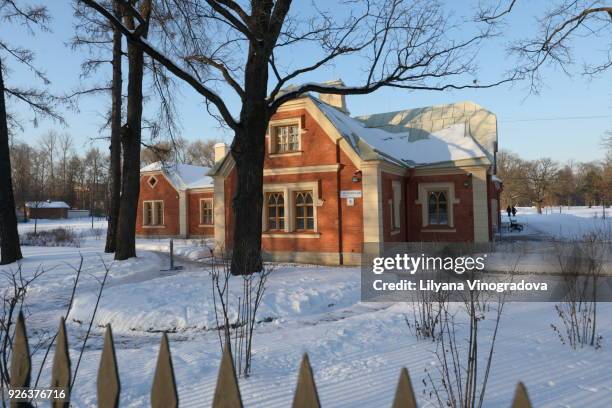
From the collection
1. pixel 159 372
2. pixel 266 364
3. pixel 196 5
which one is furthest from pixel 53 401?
pixel 196 5

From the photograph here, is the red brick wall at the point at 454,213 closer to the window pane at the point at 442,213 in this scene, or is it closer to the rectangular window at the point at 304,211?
the window pane at the point at 442,213

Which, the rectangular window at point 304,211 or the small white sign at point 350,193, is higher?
the small white sign at point 350,193

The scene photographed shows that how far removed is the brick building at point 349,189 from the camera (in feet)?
47.5

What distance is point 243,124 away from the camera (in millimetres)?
10555

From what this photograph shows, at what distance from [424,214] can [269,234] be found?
23.3 feet

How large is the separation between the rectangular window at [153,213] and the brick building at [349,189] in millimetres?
12638

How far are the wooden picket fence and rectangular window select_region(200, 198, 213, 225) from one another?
2510 centimetres

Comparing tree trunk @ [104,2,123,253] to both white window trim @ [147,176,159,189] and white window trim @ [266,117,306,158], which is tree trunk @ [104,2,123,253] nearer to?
white window trim @ [266,117,306,158]

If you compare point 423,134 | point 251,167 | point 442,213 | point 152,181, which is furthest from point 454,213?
point 152,181

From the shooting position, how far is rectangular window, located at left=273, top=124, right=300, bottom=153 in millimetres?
16047

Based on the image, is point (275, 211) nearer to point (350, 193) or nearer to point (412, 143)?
point (350, 193)

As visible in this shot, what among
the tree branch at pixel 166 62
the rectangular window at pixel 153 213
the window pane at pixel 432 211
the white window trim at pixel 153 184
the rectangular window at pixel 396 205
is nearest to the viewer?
the tree branch at pixel 166 62

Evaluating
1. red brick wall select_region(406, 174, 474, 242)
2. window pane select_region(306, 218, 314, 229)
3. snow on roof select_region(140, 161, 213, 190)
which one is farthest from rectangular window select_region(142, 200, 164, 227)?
red brick wall select_region(406, 174, 474, 242)

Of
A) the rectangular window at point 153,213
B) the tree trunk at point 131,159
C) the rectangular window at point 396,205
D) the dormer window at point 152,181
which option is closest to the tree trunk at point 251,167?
the tree trunk at point 131,159
